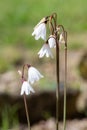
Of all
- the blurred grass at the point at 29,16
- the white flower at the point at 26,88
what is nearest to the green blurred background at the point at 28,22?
the blurred grass at the point at 29,16

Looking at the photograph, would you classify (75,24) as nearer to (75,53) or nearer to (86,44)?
(86,44)

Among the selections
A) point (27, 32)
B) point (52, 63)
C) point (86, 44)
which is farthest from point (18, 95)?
point (27, 32)

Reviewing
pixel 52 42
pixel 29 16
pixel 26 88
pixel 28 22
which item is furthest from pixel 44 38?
pixel 29 16

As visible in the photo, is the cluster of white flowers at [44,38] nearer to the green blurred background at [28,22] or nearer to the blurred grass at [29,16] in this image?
the green blurred background at [28,22]

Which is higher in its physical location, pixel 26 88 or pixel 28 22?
pixel 28 22

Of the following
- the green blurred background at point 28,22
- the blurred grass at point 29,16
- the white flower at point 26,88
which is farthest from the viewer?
the blurred grass at point 29,16

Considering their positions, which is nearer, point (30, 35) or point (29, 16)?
point (30, 35)

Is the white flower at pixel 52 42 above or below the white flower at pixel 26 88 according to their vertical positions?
above

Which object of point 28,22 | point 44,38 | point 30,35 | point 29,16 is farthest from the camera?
point 29,16

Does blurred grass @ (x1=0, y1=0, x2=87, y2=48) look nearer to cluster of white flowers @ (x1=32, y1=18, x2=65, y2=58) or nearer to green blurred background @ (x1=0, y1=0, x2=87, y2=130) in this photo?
green blurred background @ (x1=0, y1=0, x2=87, y2=130)

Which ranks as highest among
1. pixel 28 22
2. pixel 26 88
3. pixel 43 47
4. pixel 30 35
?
pixel 28 22

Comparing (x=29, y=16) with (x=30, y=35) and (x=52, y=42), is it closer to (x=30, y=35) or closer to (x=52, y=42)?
(x=30, y=35)
